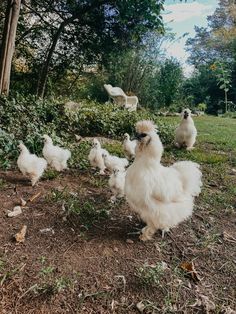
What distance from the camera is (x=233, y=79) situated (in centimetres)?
2141

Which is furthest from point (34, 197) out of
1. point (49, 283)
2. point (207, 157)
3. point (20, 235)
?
point (207, 157)

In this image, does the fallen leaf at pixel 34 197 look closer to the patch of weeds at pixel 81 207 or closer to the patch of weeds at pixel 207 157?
the patch of weeds at pixel 81 207

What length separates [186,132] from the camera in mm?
7188

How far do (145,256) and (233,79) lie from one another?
2018cm

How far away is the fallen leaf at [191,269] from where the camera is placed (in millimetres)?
3041

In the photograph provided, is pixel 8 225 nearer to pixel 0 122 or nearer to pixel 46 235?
pixel 46 235

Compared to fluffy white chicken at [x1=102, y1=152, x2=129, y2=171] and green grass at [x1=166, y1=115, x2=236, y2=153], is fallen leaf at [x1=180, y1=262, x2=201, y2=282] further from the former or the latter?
green grass at [x1=166, y1=115, x2=236, y2=153]

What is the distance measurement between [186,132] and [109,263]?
4600 mm

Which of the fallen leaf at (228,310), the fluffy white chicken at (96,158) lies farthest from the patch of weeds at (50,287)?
the fluffy white chicken at (96,158)

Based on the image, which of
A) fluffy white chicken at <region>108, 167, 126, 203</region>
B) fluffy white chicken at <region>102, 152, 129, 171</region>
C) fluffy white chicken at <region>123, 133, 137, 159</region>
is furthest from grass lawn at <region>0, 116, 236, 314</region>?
fluffy white chicken at <region>123, 133, 137, 159</region>

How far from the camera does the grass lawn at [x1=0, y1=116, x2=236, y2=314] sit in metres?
2.66

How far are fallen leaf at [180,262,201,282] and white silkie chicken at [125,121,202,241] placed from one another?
1.37 feet

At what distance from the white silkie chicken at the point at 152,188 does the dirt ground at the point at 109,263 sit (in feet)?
0.93

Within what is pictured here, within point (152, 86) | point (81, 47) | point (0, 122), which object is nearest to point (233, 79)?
point (152, 86)
